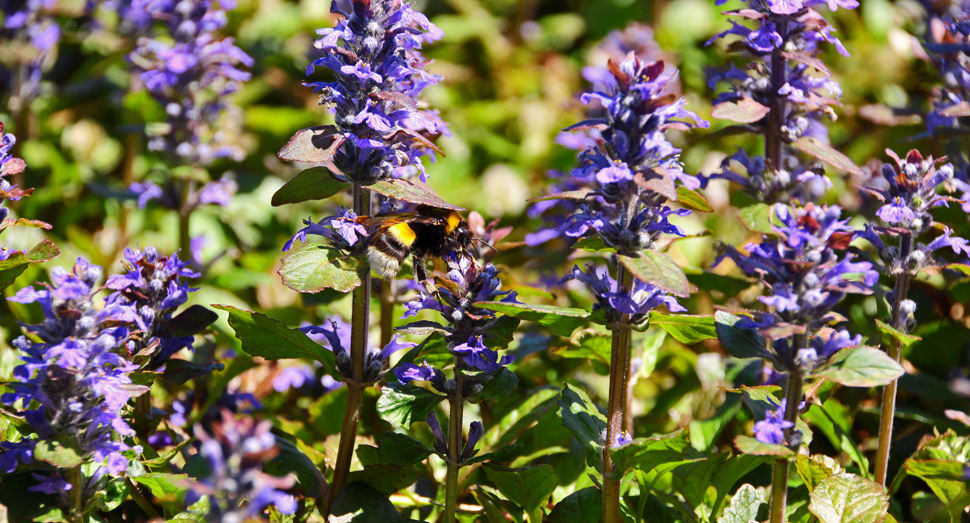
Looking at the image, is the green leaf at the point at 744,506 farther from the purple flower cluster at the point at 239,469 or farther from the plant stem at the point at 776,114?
the purple flower cluster at the point at 239,469

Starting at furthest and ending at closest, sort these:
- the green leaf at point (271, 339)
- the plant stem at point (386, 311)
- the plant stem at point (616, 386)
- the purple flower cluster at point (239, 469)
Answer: the plant stem at point (386, 311) < the green leaf at point (271, 339) < the plant stem at point (616, 386) < the purple flower cluster at point (239, 469)

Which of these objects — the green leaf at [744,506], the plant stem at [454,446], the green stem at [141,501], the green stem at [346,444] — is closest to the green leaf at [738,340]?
the green leaf at [744,506]

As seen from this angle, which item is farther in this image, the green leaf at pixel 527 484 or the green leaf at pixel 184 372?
the green leaf at pixel 184 372

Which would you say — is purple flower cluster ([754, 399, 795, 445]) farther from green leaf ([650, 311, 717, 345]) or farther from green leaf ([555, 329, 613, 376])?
green leaf ([555, 329, 613, 376])

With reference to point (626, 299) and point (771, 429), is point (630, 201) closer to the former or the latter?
point (626, 299)

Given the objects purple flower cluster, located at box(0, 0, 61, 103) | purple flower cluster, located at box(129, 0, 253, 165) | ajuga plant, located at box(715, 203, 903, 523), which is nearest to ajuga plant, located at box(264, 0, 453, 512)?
ajuga plant, located at box(715, 203, 903, 523)

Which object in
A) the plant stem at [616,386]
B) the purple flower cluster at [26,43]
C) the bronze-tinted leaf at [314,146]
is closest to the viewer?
the bronze-tinted leaf at [314,146]

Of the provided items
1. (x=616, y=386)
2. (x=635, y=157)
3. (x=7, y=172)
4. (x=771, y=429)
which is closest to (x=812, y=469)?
(x=771, y=429)

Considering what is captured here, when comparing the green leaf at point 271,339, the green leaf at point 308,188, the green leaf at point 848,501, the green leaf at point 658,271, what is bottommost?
→ the green leaf at point 848,501

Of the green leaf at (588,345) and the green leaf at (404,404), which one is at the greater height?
the green leaf at (404,404)
